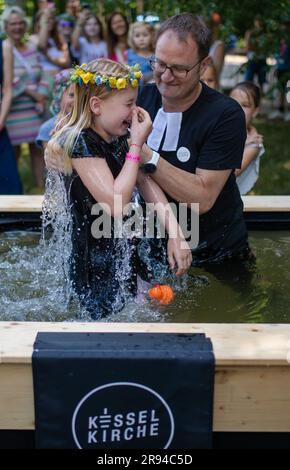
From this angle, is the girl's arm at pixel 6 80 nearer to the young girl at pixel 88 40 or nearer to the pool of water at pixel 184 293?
the young girl at pixel 88 40

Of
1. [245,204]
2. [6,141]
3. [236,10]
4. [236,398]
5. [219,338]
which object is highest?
[236,10]

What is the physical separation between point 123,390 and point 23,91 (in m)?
4.89

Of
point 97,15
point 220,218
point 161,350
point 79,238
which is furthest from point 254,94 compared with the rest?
point 97,15

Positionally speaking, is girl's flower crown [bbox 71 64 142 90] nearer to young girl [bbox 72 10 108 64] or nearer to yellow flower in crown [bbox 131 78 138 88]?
yellow flower in crown [bbox 131 78 138 88]

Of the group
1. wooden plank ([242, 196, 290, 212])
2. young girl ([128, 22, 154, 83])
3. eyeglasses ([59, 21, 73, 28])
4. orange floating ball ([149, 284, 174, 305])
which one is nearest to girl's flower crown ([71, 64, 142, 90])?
orange floating ball ([149, 284, 174, 305])

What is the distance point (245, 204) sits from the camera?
14.3 ft

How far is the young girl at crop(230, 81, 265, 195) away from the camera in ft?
16.0

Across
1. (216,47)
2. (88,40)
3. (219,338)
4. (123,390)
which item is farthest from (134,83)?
(88,40)

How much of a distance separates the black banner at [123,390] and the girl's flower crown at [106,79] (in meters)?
1.01

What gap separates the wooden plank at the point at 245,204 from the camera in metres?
4.29

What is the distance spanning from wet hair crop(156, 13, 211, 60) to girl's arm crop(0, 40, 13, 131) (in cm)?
292

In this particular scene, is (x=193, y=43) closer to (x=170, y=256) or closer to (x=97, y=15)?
(x=170, y=256)

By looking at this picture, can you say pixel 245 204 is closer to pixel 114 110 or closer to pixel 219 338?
pixel 114 110

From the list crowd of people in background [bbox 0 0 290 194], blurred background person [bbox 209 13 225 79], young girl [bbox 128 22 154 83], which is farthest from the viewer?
blurred background person [bbox 209 13 225 79]
